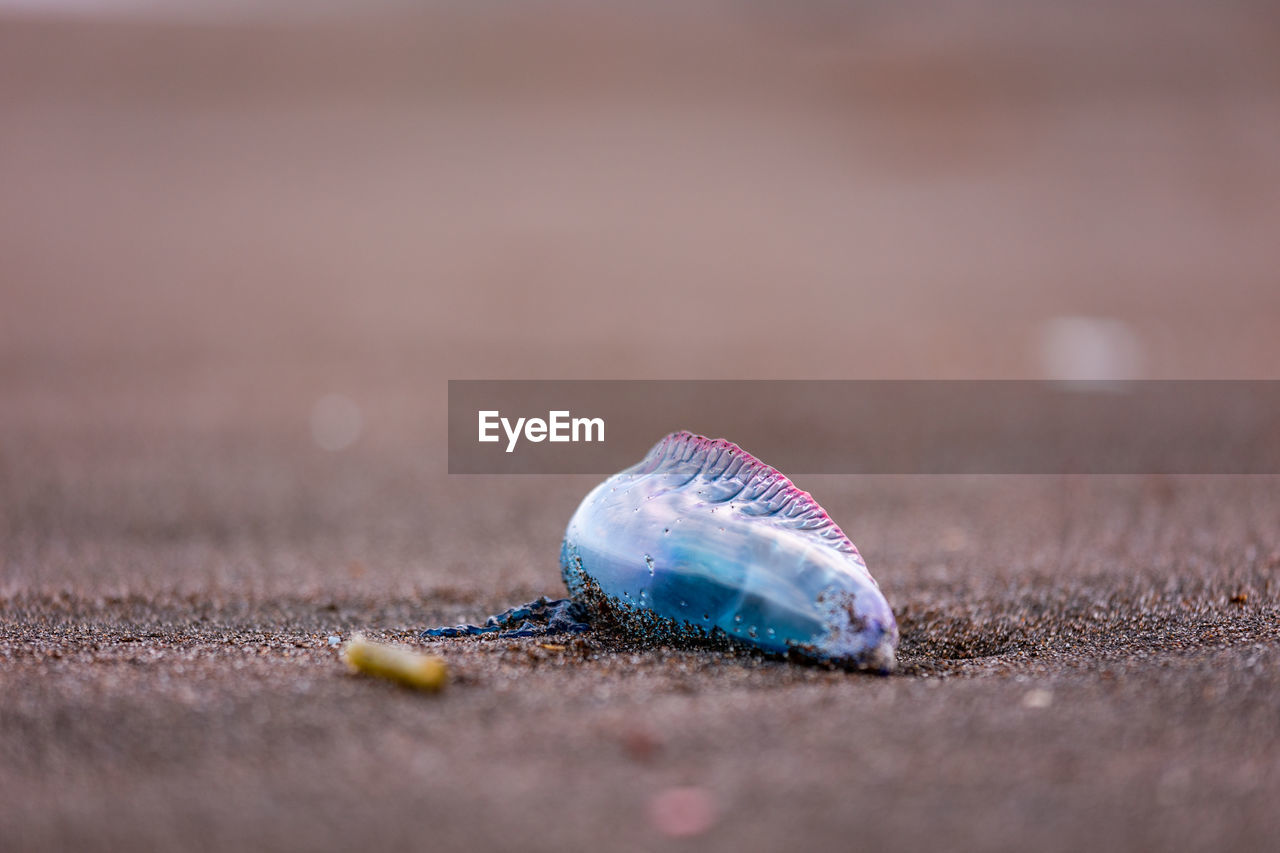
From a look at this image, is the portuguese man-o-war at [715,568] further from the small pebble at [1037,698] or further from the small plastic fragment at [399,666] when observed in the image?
the small plastic fragment at [399,666]

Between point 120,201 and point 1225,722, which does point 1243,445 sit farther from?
point 120,201

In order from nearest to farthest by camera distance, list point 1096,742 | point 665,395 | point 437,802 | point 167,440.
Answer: point 437,802 → point 1096,742 → point 167,440 → point 665,395

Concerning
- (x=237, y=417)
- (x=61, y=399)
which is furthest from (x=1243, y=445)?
(x=61, y=399)

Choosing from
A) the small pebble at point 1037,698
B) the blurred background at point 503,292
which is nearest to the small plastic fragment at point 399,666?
the blurred background at point 503,292

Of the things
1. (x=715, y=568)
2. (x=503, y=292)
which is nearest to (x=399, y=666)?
(x=715, y=568)

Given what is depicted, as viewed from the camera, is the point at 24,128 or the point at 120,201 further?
the point at 24,128

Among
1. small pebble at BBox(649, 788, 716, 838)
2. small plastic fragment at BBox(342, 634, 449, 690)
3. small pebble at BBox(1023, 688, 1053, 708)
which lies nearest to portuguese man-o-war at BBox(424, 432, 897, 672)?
small pebble at BBox(1023, 688, 1053, 708)
